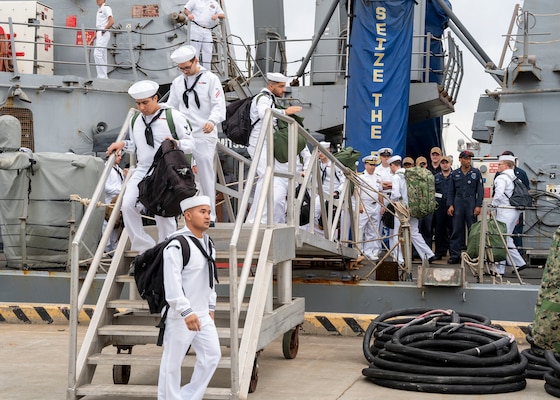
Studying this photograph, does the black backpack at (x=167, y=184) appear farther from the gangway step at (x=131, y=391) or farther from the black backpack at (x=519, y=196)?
the black backpack at (x=519, y=196)

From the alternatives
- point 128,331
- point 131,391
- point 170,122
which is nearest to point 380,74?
point 170,122

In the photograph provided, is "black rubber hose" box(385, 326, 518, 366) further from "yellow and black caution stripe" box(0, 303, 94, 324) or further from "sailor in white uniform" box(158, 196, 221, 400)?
"yellow and black caution stripe" box(0, 303, 94, 324)

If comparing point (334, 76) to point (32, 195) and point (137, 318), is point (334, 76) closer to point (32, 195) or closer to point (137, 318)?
point (32, 195)

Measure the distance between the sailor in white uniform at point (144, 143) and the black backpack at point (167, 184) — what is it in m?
0.23

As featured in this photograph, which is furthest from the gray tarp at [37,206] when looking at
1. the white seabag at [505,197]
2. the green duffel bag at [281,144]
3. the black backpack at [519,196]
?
the black backpack at [519,196]

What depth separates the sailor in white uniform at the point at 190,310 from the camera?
22.2ft

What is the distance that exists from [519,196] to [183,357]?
24.8 feet

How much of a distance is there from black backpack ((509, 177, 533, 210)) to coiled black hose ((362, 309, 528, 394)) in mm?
4604

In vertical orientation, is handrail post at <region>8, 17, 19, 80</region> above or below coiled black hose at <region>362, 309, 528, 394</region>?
above

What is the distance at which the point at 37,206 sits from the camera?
41.2 ft

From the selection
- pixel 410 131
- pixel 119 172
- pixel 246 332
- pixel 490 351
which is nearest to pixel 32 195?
pixel 119 172

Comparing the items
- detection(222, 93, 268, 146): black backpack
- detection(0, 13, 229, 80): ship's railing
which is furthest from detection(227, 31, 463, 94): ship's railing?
detection(222, 93, 268, 146): black backpack

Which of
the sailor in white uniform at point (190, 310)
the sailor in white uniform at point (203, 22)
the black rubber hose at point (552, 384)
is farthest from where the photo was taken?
the sailor in white uniform at point (203, 22)

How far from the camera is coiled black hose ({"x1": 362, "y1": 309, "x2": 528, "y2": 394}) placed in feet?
26.8
